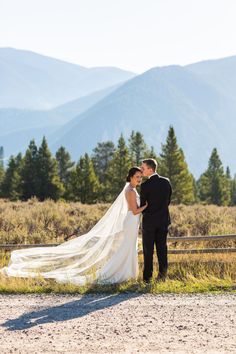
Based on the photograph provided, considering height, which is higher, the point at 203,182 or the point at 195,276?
the point at 203,182

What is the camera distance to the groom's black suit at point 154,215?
9.91m

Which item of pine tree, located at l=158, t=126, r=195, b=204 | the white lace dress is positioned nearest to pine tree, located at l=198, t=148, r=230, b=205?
pine tree, located at l=158, t=126, r=195, b=204

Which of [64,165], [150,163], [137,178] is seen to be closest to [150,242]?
[137,178]

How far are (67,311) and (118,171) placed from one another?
51.0 meters

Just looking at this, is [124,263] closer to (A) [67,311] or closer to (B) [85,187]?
(A) [67,311]

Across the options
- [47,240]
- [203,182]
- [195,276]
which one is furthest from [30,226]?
[203,182]

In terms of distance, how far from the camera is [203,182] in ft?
241

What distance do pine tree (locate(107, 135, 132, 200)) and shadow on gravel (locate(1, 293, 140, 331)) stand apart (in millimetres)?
49390

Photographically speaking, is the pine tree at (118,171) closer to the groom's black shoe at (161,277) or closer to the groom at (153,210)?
the groom's black shoe at (161,277)

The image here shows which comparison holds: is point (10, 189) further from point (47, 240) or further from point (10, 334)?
point (10, 334)

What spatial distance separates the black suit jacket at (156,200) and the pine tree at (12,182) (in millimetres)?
48841

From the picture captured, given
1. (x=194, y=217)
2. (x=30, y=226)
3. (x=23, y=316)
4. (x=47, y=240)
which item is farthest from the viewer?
(x=194, y=217)

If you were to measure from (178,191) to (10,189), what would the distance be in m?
18.0

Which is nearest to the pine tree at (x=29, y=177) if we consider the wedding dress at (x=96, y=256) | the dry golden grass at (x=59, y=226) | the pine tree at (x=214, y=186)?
the pine tree at (x=214, y=186)
